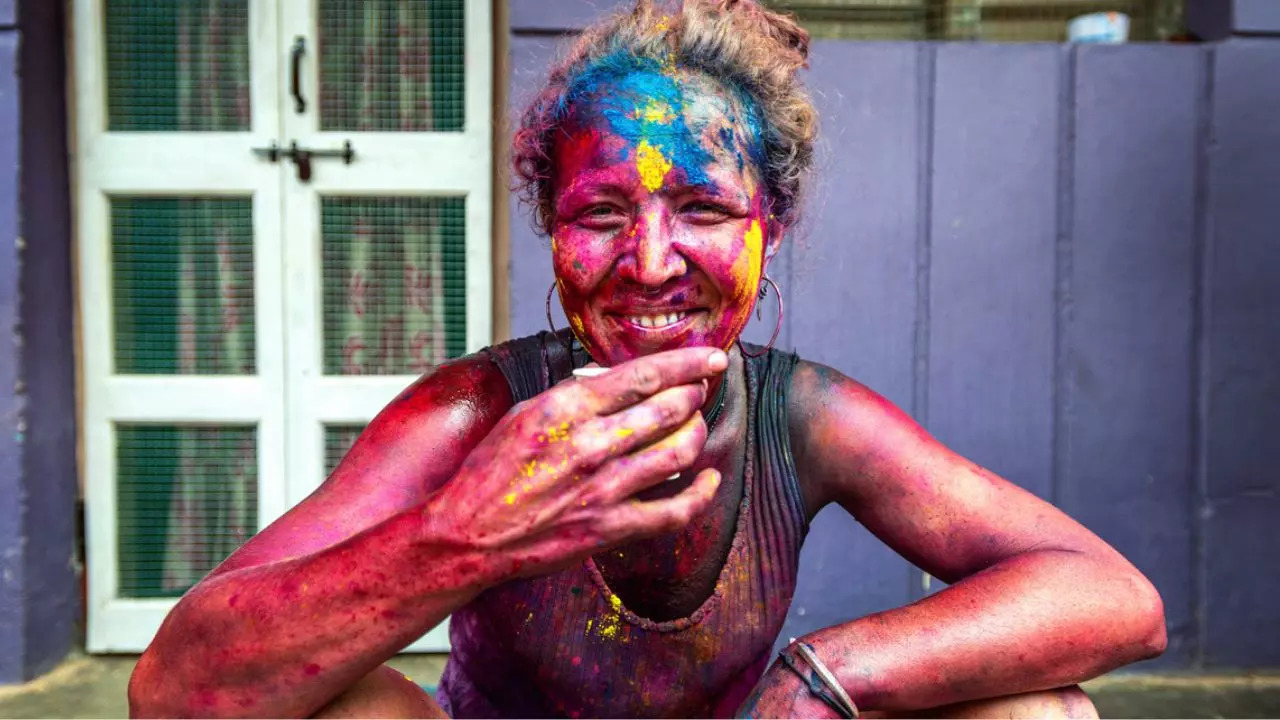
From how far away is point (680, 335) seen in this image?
A: 4.98ft

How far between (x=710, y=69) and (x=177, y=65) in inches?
106

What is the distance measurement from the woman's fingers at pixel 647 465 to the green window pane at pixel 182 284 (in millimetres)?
2856

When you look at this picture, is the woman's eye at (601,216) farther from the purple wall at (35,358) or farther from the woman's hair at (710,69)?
the purple wall at (35,358)

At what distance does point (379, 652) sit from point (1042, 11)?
3422 millimetres

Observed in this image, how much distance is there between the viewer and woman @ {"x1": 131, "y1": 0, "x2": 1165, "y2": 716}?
3.78 ft

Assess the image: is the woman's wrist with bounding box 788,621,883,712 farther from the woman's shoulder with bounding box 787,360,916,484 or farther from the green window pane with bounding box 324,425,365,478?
the green window pane with bounding box 324,425,365,478

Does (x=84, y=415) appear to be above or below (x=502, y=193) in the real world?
below

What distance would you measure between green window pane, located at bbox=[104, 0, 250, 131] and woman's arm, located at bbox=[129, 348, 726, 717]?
259 centimetres

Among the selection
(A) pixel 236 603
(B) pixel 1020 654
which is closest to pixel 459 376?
(A) pixel 236 603

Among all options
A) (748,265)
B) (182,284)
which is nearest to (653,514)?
(748,265)

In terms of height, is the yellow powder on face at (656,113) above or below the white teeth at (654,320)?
above

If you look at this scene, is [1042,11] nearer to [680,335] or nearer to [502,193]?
[502,193]

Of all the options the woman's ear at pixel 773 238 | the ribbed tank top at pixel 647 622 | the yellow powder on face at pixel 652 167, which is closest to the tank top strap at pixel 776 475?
the ribbed tank top at pixel 647 622

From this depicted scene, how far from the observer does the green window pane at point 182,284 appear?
3.55m
